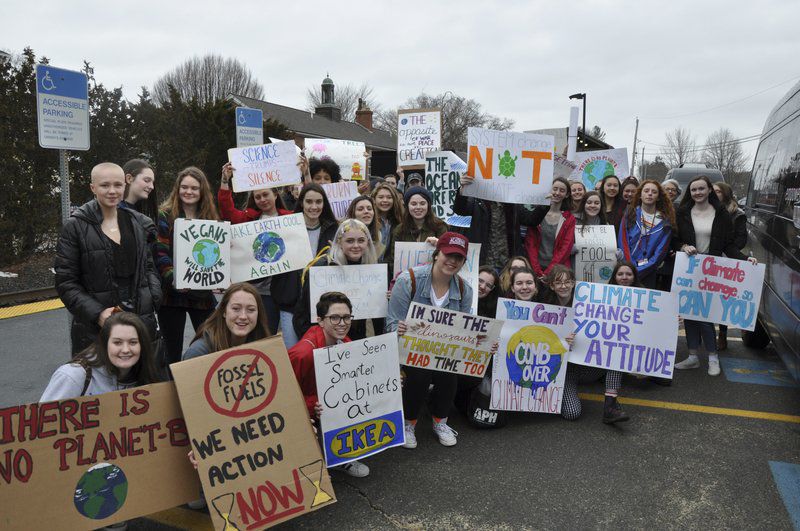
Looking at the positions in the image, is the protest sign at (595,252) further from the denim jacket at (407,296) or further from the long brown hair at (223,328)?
the long brown hair at (223,328)

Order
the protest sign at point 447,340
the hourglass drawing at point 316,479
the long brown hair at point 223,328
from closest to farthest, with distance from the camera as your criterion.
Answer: the hourglass drawing at point 316,479
the long brown hair at point 223,328
the protest sign at point 447,340

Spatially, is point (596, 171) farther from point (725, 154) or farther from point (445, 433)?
point (725, 154)

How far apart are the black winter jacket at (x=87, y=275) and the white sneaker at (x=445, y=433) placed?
6.56 feet

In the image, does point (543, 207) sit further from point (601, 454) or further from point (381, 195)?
point (601, 454)

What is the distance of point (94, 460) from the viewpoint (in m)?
2.66

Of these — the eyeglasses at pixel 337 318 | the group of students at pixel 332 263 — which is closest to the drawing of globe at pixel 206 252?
the group of students at pixel 332 263

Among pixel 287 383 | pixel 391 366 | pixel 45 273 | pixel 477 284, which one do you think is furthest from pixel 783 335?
pixel 45 273

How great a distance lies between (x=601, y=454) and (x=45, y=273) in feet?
33.5

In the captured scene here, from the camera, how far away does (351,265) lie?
13.9 ft

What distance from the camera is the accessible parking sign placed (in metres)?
4.52

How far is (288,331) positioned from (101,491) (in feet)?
6.30

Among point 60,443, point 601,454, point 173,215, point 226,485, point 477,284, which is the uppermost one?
point 173,215

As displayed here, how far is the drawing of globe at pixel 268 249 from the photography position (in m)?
4.55

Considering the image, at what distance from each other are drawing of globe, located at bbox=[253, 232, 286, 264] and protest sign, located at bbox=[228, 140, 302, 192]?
0.72m
